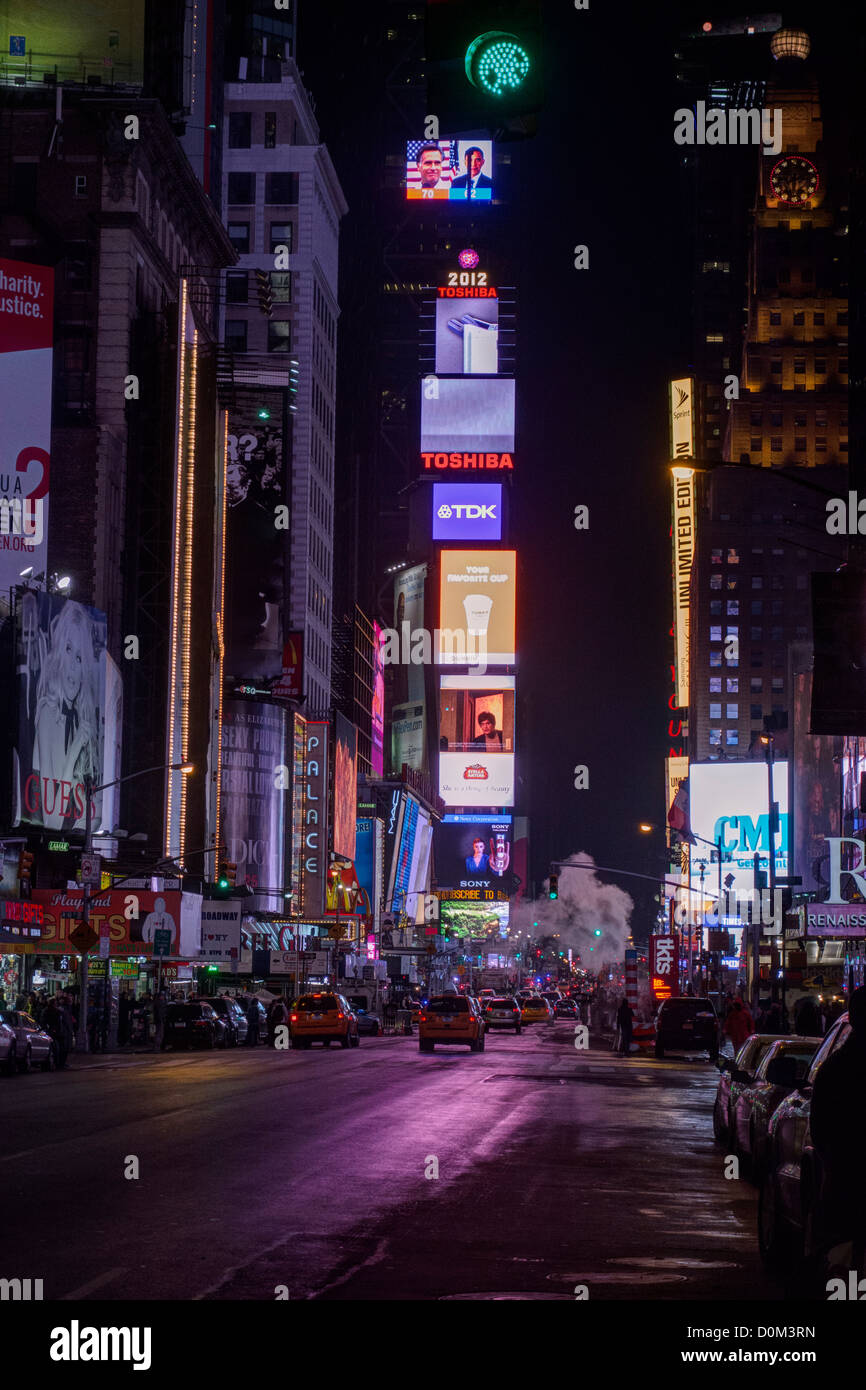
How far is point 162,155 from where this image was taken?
263ft

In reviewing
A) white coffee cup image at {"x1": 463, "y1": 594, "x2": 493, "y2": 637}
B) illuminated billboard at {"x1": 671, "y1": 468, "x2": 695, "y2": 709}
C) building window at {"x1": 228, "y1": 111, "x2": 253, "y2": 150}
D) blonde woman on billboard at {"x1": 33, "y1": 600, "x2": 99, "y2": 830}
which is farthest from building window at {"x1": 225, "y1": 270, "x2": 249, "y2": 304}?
white coffee cup image at {"x1": 463, "y1": 594, "x2": 493, "y2": 637}

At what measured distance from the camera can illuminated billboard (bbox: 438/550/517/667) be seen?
591 ft

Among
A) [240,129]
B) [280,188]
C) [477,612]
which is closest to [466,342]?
[477,612]

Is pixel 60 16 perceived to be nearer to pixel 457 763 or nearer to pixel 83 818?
pixel 83 818

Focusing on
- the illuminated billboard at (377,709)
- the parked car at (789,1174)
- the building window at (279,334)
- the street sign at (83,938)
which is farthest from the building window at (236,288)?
the parked car at (789,1174)

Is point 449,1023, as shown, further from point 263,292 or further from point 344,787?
point 344,787

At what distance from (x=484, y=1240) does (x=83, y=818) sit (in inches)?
2101

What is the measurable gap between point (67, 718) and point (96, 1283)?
5352 cm

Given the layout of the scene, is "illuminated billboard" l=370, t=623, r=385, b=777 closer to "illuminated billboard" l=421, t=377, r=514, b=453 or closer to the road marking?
"illuminated billboard" l=421, t=377, r=514, b=453

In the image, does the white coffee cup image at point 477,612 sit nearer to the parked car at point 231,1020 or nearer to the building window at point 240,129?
the building window at point 240,129

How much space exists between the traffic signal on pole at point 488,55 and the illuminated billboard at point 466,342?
176998 mm

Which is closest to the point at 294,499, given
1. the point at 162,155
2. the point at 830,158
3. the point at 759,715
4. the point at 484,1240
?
the point at 162,155

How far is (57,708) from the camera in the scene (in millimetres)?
62094

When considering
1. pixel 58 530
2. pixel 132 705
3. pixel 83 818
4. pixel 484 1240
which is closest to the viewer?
pixel 484 1240
